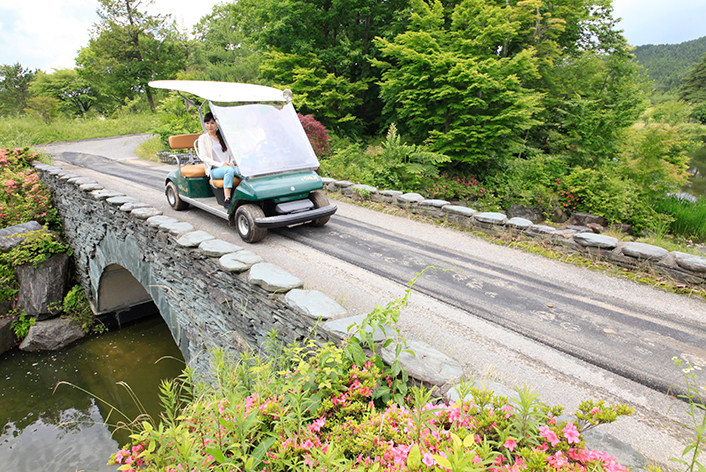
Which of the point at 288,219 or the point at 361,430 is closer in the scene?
the point at 361,430

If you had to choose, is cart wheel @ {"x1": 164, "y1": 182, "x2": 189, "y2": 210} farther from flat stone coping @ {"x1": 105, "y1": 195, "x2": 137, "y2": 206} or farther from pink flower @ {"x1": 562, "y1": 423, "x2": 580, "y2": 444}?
pink flower @ {"x1": 562, "y1": 423, "x2": 580, "y2": 444}

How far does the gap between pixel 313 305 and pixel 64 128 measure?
91.4 feet

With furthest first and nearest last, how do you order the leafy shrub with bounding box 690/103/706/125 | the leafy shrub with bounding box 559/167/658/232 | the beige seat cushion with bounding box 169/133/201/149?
the leafy shrub with bounding box 690/103/706/125 < the leafy shrub with bounding box 559/167/658/232 < the beige seat cushion with bounding box 169/133/201/149

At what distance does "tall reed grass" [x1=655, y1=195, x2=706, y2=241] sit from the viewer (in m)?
9.89

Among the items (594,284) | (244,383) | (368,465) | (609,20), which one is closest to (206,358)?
(244,383)

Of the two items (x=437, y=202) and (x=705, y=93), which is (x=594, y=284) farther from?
(x=705, y=93)

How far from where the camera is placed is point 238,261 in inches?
168

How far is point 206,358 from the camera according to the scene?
4.93 meters

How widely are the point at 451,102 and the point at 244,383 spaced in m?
10.7

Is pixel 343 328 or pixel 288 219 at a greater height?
pixel 288 219

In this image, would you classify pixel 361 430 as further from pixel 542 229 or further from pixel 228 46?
pixel 228 46

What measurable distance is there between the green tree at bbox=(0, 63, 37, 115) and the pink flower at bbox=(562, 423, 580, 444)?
2183 inches

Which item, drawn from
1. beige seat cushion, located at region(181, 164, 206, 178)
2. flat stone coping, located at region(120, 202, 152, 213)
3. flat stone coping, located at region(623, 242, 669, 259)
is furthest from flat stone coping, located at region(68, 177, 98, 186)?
flat stone coping, located at region(623, 242, 669, 259)

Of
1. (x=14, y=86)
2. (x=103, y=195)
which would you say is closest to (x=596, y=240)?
(x=103, y=195)
